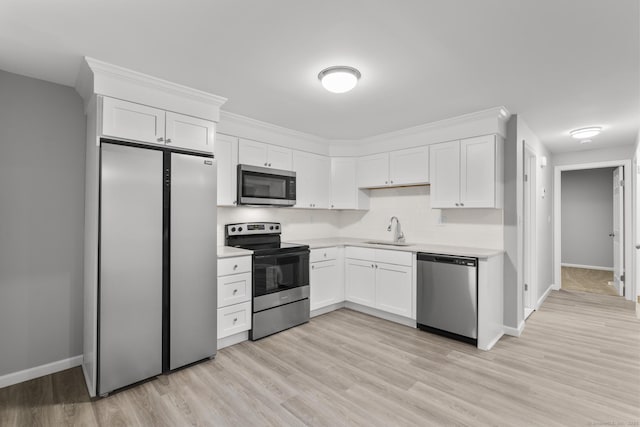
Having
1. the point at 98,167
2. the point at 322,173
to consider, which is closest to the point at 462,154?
the point at 322,173

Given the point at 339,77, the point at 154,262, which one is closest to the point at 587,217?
the point at 339,77

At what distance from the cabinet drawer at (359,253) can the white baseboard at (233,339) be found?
1631 millimetres

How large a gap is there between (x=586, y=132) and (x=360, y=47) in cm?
360

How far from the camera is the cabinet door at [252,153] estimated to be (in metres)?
3.50

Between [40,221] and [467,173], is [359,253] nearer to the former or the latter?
[467,173]

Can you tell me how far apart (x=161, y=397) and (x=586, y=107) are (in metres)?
4.58

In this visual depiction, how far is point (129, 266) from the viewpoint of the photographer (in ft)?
7.65

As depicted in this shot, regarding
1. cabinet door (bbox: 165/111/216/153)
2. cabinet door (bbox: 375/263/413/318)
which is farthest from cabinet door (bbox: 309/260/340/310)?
cabinet door (bbox: 165/111/216/153)

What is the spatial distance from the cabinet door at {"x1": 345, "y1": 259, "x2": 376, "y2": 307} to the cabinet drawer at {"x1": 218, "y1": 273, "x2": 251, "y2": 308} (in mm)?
1501

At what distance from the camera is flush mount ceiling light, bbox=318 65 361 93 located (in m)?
2.29

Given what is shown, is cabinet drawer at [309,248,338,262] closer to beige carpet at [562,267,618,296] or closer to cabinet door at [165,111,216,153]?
cabinet door at [165,111,216,153]

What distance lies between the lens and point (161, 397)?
2238mm

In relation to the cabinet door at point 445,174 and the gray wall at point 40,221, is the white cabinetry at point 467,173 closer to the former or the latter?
the cabinet door at point 445,174

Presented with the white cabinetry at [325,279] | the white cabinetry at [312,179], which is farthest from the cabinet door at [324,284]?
the white cabinetry at [312,179]
